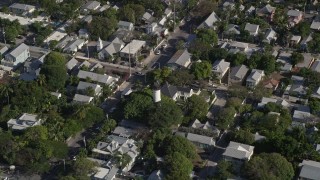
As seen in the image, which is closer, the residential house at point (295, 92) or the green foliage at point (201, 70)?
the residential house at point (295, 92)

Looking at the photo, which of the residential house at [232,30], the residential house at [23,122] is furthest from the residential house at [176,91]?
the residential house at [232,30]

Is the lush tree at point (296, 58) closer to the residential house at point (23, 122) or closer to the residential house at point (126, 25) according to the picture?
the residential house at point (126, 25)

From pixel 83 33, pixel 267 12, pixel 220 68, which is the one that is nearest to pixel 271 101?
pixel 220 68

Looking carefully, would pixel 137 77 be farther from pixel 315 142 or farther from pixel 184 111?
pixel 315 142

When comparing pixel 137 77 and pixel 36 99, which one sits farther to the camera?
pixel 137 77

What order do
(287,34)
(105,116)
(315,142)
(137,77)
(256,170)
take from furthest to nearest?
1. (287,34)
2. (137,77)
3. (105,116)
4. (315,142)
5. (256,170)

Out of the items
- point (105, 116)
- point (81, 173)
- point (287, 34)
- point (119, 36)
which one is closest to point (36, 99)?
point (105, 116)
